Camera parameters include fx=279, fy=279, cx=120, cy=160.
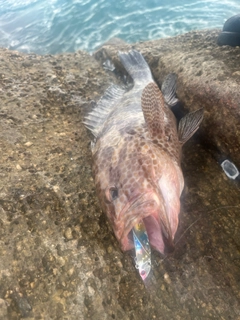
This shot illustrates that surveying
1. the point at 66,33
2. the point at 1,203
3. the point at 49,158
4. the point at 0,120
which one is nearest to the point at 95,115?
the point at 49,158

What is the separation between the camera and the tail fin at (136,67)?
471cm

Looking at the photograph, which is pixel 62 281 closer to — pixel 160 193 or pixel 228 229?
pixel 160 193

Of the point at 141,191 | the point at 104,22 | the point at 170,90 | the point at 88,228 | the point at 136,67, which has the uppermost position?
the point at 136,67

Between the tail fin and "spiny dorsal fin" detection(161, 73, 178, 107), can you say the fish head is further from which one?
the tail fin

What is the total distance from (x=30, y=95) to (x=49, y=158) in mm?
1562

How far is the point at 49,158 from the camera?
3.58m

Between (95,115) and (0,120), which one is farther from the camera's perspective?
(95,115)

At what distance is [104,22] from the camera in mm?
11523

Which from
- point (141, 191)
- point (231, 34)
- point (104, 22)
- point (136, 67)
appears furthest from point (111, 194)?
point (104, 22)

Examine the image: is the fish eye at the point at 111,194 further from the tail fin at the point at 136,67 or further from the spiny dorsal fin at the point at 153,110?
the tail fin at the point at 136,67

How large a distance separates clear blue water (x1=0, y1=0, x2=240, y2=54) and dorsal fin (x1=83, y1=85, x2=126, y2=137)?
19.5 ft

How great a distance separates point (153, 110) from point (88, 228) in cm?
155

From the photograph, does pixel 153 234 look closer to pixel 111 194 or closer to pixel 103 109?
pixel 111 194

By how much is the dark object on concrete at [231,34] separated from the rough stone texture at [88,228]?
255 millimetres
